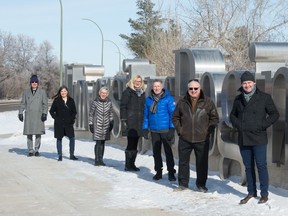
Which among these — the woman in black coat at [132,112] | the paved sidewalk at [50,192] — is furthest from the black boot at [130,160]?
the paved sidewalk at [50,192]

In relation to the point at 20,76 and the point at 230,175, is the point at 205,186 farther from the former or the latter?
the point at 20,76

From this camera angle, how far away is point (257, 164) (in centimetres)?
719

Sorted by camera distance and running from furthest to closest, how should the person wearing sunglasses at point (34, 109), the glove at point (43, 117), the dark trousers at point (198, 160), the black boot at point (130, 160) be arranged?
the person wearing sunglasses at point (34, 109) → the glove at point (43, 117) → the black boot at point (130, 160) → the dark trousers at point (198, 160)

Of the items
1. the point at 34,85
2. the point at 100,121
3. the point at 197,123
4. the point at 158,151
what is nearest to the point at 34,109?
the point at 34,85

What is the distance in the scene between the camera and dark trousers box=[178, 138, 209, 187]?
8.21 meters

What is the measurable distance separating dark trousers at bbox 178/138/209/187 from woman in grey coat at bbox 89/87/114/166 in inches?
124

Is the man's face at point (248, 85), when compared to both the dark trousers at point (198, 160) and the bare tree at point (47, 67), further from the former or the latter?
the bare tree at point (47, 67)

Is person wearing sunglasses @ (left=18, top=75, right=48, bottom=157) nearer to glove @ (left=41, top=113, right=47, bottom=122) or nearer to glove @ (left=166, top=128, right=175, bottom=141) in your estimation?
glove @ (left=41, top=113, right=47, bottom=122)

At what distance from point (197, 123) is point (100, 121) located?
11.6ft

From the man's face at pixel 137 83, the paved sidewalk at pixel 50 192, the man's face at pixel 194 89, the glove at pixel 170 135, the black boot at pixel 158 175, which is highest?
the man's face at pixel 137 83

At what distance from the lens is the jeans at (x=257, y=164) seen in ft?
23.4

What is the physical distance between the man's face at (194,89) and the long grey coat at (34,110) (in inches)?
217

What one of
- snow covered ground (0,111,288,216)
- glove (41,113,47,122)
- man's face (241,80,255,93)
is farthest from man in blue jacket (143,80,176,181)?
glove (41,113,47,122)

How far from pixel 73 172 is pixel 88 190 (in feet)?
6.29
